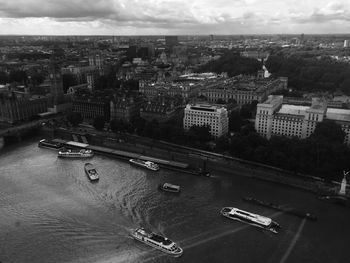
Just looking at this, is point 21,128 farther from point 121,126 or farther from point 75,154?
point 121,126

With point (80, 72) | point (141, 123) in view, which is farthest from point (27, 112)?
point (80, 72)

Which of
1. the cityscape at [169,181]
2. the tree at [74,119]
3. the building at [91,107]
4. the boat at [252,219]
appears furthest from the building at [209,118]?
the boat at [252,219]

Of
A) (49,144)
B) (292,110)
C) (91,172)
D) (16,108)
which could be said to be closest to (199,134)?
(91,172)

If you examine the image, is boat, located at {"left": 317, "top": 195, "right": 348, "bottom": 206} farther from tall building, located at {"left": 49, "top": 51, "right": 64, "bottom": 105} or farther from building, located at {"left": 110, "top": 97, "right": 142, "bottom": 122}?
tall building, located at {"left": 49, "top": 51, "right": 64, "bottom": 105}

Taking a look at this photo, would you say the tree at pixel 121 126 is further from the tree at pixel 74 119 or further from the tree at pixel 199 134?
the tree at pixel 199 134

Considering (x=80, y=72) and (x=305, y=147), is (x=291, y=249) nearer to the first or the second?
(x=305, y=147)

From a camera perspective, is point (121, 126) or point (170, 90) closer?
point (121, 126)
